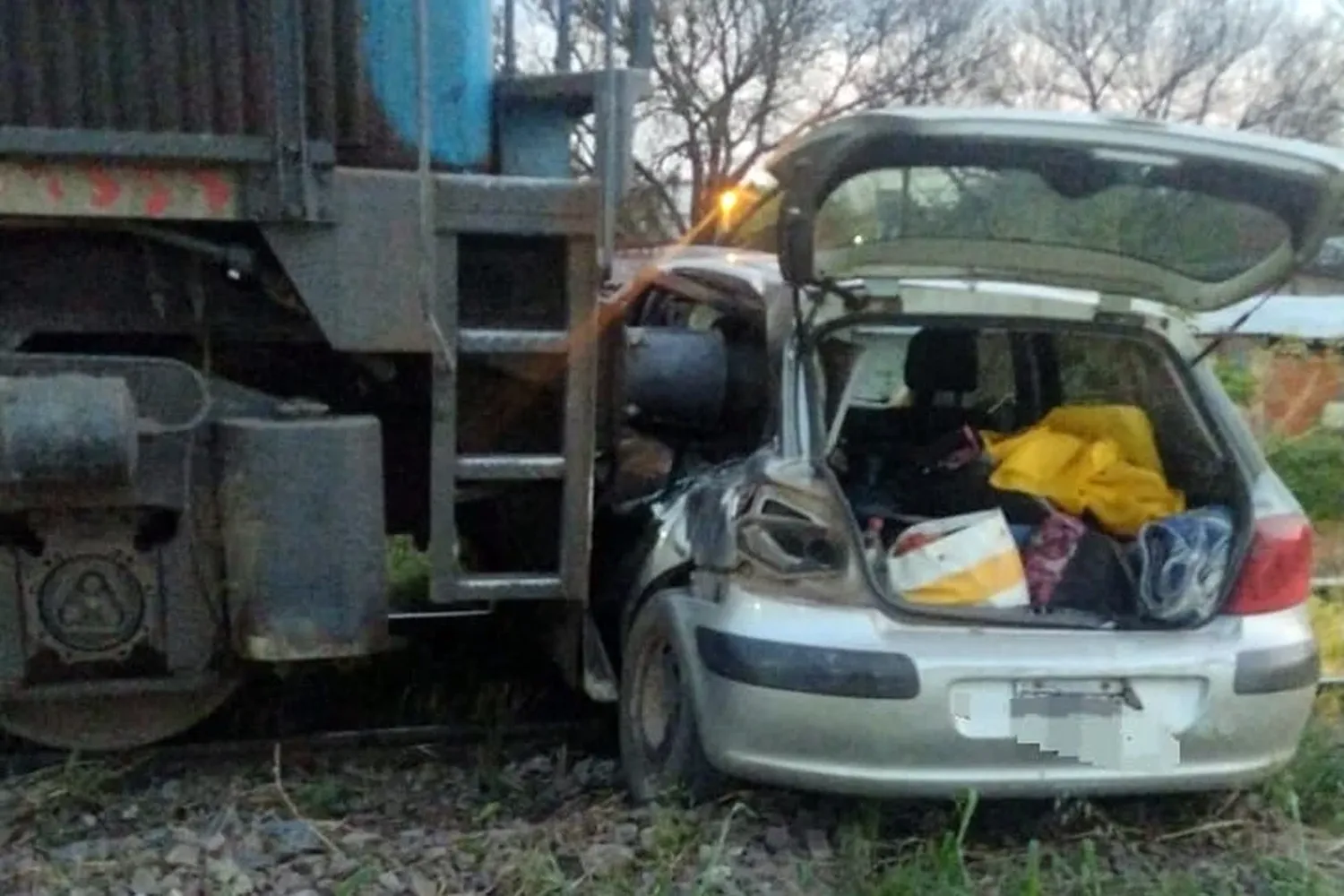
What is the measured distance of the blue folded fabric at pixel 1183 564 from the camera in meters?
4.59

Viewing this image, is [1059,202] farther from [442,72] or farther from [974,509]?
[442,72]

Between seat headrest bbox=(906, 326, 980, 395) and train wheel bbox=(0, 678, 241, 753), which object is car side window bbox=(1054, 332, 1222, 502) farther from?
train wheel bbox=(0, 678, 241, 753)

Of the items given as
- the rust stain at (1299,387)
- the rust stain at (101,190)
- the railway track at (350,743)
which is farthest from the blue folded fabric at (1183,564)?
the rust stain at (1299,387)

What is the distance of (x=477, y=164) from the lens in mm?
5203

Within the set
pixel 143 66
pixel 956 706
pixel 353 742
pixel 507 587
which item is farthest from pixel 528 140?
pixel 956 706

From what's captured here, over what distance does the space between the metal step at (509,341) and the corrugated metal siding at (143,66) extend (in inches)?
26.2

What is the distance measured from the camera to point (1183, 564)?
15.2ft

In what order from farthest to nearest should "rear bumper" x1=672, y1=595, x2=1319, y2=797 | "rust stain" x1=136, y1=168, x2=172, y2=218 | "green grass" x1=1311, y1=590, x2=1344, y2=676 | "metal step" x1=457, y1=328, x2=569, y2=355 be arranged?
"green grass" x1=1311, y1=590, x2=1344, y2=676 → "metal step" x1=457, y1=328, x2=569, y2=355 → "rust stain" x1=136, y1=168, x2=172, y2=218 → "rear bumper" x1=672, y1=595, x2=1319, y2=797

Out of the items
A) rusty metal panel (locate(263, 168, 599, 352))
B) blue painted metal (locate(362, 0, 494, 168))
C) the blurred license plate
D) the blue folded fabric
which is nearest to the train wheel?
rusty metal panel (locate(263, 168, 599, 352))

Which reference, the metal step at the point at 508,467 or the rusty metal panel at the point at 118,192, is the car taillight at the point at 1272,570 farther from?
the rusty metal panel at the point at 118,192

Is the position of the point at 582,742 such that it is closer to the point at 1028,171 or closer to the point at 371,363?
the point at 371,363

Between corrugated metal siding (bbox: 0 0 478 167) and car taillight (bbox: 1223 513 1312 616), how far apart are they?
279cm

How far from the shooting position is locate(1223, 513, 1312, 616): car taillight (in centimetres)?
462

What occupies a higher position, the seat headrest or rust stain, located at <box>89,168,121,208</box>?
rust stain, located at <box>89,168,121,208</box>
